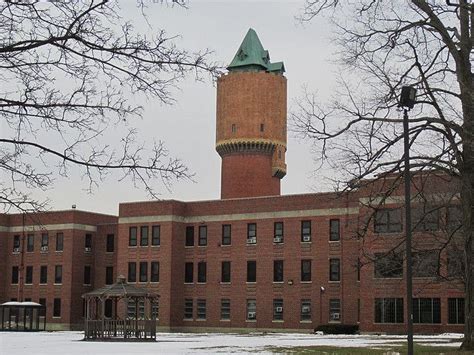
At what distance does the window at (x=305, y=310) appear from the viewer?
63312 millimetres

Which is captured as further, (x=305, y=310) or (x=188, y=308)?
(x=188, y=308)

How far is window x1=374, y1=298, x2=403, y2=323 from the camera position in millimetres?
57312

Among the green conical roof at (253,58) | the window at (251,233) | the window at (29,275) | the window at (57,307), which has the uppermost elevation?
the green conical roof at (253,58)

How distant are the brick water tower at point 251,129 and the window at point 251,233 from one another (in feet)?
37.2

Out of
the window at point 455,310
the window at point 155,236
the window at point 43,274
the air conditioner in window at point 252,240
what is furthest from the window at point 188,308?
the window at point 455,310

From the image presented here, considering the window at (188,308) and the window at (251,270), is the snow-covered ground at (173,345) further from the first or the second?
the window at (188,308)

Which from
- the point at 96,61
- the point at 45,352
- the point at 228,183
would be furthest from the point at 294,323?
the point at 96,61

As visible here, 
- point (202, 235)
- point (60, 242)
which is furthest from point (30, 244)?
point (202, 235)

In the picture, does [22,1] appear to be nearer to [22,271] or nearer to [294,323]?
[294,323]

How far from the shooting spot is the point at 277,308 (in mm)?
64812

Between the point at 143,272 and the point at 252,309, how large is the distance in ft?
34.0

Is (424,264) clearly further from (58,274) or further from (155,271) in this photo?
(58,274)

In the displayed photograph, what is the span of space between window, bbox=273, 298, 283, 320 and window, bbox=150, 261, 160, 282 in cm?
1053

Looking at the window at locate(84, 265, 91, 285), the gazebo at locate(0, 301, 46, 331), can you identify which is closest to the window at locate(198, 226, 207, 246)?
the window at locate(84, 265, 91, 285)
